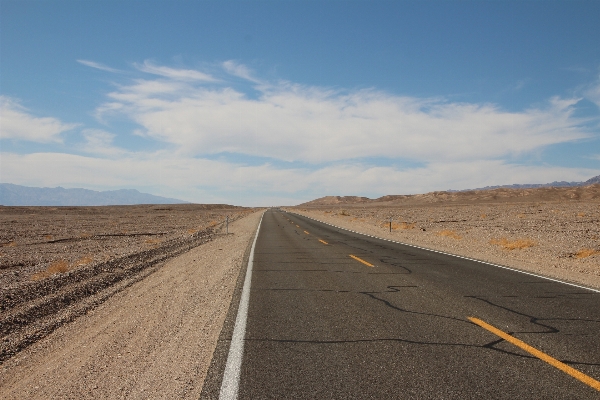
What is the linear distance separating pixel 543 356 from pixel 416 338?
142 cm

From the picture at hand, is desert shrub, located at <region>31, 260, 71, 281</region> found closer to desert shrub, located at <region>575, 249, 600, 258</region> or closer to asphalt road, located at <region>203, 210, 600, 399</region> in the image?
asphalt road, located at <region>203, 210, 600, 399</region>

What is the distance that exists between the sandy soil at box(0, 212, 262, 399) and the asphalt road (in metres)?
0.49

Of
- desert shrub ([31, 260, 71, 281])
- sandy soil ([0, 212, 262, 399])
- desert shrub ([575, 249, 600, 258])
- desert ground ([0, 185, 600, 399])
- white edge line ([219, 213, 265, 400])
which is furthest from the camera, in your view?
desert shrub ([575, 249, 600, 258])

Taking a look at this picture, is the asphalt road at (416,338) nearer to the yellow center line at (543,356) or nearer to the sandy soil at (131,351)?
the yellow center line at (543,356)

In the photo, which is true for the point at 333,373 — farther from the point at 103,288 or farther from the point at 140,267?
the point at 140,267

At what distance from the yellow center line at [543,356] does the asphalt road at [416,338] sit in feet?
0.09

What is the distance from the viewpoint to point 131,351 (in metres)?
5.41

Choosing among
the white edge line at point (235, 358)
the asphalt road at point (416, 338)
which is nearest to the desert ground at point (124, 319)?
the white edge line at point (235, 358)

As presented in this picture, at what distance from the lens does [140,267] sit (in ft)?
44.3

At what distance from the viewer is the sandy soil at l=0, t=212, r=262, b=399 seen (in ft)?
14.1

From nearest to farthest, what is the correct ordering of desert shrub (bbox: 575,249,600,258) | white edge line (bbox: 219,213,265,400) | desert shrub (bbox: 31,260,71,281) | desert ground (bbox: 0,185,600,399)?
white edge line (bbox: 219,213,265,400), desert ground (bbox: 0,185,600,399), desert shrub (bbox: 31,260,71,281), desert shrub (bbox: 575,249,600,258)

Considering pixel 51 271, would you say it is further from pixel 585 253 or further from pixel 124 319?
pixel 585 253

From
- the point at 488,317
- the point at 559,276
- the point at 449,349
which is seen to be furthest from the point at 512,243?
the point at 449,349

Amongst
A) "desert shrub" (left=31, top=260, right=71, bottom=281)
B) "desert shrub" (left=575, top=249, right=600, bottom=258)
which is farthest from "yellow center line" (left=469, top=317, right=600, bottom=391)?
"desert shrub" (left=31, top=260, right=71, bottom=281)
